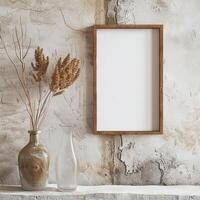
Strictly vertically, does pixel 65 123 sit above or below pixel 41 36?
below

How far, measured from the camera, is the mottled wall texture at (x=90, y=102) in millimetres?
1720

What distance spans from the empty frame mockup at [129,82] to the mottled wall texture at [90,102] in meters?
0.03

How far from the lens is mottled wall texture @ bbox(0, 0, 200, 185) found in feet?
5.64

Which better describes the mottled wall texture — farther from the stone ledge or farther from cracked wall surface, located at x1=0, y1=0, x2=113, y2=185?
the stone ledge

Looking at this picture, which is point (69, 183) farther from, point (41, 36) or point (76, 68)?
point (41, 36)

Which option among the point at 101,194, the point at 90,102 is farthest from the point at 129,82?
the point at 101,194

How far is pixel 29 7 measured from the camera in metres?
1.72

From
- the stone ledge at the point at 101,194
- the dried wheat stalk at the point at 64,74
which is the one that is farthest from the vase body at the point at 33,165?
the dried wheat stalk at the point at 64,74

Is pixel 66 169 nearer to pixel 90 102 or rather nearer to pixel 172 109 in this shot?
pixel 90 102

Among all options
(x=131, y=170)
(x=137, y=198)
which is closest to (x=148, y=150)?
(x=131, y=170)

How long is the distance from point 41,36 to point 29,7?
11cm

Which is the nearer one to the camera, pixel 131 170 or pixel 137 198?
pixel 137 198

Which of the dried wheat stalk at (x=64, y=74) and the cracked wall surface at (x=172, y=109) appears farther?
the cracked wall surface at (x=172, y=109)

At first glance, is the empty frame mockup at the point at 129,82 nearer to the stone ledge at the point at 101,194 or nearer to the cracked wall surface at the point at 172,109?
the cracked wall surface at the point at 172,109
